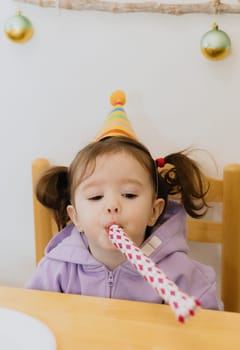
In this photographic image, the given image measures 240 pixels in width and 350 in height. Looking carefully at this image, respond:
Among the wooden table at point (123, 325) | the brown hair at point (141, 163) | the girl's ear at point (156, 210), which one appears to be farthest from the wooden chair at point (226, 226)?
the wooden table at point (123, 325)

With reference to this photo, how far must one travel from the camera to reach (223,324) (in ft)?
2.21

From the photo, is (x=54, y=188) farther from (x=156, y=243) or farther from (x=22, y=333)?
(x=22, y=333)

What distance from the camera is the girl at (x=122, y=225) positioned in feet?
2.82

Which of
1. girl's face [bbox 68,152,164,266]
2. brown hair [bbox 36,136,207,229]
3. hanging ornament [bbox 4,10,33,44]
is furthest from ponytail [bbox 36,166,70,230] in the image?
hanging ornament [bbox 4,10,33,44]

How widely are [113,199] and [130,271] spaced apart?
157 millimetres

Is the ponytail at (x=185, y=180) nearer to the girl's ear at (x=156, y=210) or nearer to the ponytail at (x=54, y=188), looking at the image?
the girl's ear at (x=156, y=210)

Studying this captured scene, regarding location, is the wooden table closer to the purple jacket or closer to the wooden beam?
the purple jacket

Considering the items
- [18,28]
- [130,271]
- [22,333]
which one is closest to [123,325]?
[22,333]

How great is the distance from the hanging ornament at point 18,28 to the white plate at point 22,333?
66 centimetres

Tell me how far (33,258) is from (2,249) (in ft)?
0.30

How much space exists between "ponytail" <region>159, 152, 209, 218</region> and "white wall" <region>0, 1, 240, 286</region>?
13 centimetres

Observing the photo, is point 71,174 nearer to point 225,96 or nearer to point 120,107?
point 120,107

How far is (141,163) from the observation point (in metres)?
0.92

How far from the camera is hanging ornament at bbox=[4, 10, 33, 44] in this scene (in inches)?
44.3
